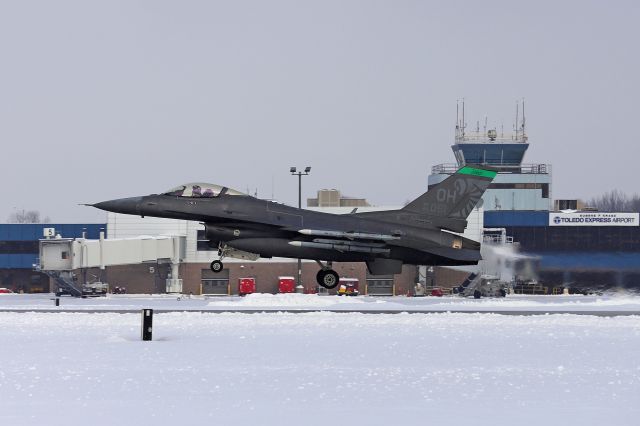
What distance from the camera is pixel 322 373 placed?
36156 millimetres

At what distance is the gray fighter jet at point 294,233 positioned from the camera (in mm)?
45000

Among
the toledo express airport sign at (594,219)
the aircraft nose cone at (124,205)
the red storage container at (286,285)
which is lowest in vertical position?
the red storage container at (286,285)

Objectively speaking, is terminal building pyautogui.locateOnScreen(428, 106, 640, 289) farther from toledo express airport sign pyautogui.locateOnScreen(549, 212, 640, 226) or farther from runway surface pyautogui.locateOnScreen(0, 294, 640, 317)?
runway surface pyautogui.locateOnScreen(0, 294, 640, 317)

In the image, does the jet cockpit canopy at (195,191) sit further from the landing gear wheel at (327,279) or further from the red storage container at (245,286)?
the red storage container at (245,286)

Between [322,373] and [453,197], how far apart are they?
16.2 meters

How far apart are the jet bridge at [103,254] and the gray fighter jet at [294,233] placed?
2275 inches

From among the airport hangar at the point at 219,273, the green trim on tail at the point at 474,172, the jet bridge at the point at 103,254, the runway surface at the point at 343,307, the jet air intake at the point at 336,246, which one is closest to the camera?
the jet air intake at the point at 336,246

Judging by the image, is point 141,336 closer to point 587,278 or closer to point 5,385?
point 5,385

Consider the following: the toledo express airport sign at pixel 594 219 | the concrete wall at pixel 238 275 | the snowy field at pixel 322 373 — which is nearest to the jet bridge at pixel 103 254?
the concrete wall at pixel 238 275

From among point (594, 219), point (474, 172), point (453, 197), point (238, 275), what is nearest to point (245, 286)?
point (238, 275)

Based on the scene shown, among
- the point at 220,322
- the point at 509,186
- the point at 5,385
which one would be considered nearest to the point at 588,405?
the point at 5,385

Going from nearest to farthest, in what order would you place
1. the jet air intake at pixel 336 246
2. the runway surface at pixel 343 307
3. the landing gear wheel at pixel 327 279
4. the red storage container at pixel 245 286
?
the landing gear wheel at pixel 327 279 < the jet air intake at pixel 336 246 < the runway surface at pixel 343 307 < the red storage container at pixel 245 286

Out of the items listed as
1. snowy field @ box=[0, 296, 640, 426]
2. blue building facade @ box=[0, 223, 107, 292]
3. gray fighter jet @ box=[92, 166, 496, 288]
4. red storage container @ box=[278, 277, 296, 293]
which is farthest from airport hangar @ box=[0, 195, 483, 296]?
gray fighter jet @ box=[92, 166, 496, 288]

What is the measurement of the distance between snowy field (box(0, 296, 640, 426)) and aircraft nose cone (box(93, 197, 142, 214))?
5.79 m
